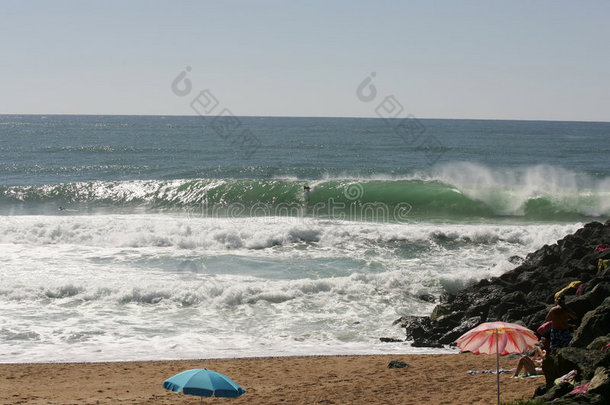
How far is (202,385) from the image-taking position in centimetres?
798

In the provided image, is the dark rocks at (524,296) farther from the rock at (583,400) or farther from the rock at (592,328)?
the rock at (583,400)

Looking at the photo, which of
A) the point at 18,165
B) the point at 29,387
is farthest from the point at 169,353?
the point at 18,165

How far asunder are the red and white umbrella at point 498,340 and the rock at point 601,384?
120 centimetres

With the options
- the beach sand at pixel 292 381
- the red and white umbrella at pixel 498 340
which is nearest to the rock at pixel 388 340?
the beach sand at pixel 292 381

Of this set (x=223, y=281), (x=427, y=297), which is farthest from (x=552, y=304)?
(x=223, y=281)

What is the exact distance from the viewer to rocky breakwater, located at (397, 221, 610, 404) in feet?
28.3

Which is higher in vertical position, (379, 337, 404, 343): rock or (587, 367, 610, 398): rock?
(587, 367, 610, 398): rock

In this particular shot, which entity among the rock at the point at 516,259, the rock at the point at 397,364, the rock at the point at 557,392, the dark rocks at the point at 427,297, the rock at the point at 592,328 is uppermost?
the rock at the point at 516,259

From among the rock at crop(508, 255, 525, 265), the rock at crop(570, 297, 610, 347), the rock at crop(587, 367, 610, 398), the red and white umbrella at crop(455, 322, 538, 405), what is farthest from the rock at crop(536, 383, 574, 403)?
the rock at crop(508, 255, 525, 265)

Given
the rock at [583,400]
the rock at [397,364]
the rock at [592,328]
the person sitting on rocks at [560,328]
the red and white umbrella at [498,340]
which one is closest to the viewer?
the rock at [583,400]

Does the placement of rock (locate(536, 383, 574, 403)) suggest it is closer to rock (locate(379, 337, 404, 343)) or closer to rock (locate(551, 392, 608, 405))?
rock (locate(551, 392, 608, 405))

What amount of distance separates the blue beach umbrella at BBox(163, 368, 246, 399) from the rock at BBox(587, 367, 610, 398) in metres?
4.28

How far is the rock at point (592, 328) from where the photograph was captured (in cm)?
1028

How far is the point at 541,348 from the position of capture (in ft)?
36.9
